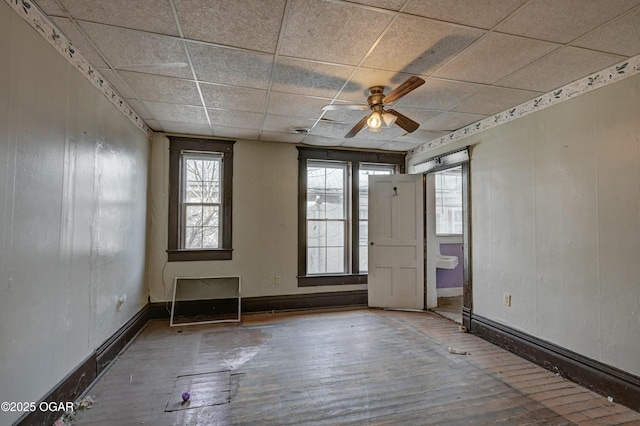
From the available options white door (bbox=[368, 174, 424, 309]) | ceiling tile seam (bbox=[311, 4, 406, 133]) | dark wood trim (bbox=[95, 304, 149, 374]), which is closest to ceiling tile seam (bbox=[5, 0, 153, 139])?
ceiling tile seam (bbox=[311, 4, 406, 133])

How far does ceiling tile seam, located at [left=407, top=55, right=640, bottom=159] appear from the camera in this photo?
2.18 m

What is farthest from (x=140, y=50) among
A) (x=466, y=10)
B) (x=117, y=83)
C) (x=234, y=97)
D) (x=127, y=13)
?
(x=466, y=10)

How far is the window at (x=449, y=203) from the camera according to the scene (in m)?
5.51

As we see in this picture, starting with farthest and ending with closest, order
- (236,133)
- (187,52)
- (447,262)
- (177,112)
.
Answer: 1. (447,262)
2. (236,133)
3. (177,112)
4. (187,52)

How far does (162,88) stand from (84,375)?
236 cm

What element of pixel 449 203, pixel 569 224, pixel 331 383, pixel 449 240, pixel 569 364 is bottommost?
pixel 331 383

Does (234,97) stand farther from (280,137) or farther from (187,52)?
(280,137)

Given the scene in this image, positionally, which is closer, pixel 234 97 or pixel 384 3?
pixel 384 3

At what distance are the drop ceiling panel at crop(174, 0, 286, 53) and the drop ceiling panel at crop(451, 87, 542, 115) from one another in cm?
194

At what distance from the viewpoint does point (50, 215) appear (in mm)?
1870

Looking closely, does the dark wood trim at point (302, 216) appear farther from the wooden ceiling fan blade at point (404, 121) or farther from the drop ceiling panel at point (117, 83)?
the drop ceiling panel at point (117, 83)

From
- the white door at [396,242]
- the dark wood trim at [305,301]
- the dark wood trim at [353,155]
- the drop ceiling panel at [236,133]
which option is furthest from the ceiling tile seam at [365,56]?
the dark wood trim at [305,301]

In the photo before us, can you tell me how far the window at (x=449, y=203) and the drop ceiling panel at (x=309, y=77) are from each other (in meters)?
3.50

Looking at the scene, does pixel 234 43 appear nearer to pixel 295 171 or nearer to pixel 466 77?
pixel 466 77
